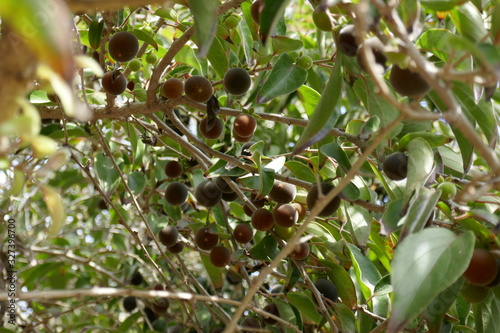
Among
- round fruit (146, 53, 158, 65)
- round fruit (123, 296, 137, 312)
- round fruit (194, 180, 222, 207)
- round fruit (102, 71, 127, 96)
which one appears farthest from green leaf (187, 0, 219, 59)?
round fruit (123, 296, 137, 312)

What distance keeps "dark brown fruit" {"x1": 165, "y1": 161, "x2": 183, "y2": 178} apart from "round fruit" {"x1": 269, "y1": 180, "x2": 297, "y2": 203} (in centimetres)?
62

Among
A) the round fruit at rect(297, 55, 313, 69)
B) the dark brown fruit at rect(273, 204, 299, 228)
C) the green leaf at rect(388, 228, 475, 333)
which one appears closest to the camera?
the green leaf at rect(388, 228, 475, 333)

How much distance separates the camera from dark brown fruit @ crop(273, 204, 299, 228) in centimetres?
149

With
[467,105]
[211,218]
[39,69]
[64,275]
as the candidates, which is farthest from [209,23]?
[64,275]

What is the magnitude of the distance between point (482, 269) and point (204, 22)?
682mm

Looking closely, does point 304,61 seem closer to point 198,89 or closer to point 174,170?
point 198,89

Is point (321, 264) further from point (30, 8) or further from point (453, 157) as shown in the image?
point (30, 8)

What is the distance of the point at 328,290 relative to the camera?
154 cm

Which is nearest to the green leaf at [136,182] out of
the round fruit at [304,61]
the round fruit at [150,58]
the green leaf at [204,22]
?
the round fruit at [150,58]

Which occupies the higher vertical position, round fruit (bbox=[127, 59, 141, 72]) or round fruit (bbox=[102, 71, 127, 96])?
round fruit (bbox=[102, 71, 127, 96])

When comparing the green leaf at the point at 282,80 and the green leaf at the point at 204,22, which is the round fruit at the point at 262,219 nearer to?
the green leaf at the point at 282,80

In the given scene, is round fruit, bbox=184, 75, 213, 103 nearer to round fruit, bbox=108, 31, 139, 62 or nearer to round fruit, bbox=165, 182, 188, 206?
round fruit, bbox=108, 31, 139, 62

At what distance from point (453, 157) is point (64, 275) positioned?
7.11 feet

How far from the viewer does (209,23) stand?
0.92m
